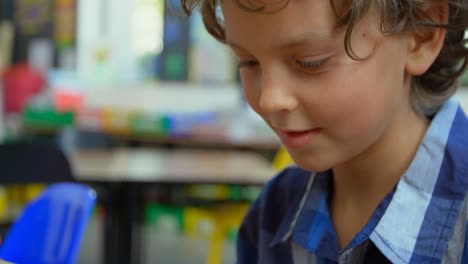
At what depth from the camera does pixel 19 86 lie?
5008mm

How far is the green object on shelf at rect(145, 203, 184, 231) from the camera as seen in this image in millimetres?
4711

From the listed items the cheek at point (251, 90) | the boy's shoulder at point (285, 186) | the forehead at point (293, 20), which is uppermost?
the forehead at point (293, 20)

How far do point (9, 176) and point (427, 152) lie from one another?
1.73m

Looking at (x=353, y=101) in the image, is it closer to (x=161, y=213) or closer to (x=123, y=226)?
(x=123, y=226)

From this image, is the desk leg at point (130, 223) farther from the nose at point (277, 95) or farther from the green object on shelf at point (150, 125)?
the nose at point (277, 95)

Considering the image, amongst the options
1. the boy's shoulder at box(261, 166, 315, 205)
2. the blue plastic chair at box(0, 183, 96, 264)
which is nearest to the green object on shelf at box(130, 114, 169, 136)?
the blue plastic chair at box(0, 183, 96, 264)

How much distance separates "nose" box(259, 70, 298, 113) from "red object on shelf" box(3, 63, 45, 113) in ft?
14.9

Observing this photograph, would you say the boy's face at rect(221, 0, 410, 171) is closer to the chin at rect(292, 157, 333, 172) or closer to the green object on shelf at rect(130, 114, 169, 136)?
the chin at rect(292, 157, 333, 172)

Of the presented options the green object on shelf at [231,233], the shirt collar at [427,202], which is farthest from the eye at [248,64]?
the green object on shelf at [231,233]

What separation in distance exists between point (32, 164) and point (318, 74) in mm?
1682

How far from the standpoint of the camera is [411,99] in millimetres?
805

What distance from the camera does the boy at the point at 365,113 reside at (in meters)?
0.68

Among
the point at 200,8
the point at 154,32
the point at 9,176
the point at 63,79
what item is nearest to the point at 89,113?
the point at 63,79

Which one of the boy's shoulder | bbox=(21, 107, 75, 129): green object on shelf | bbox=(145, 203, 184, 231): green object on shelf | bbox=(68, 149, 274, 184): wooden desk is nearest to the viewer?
the boy's shoulder
